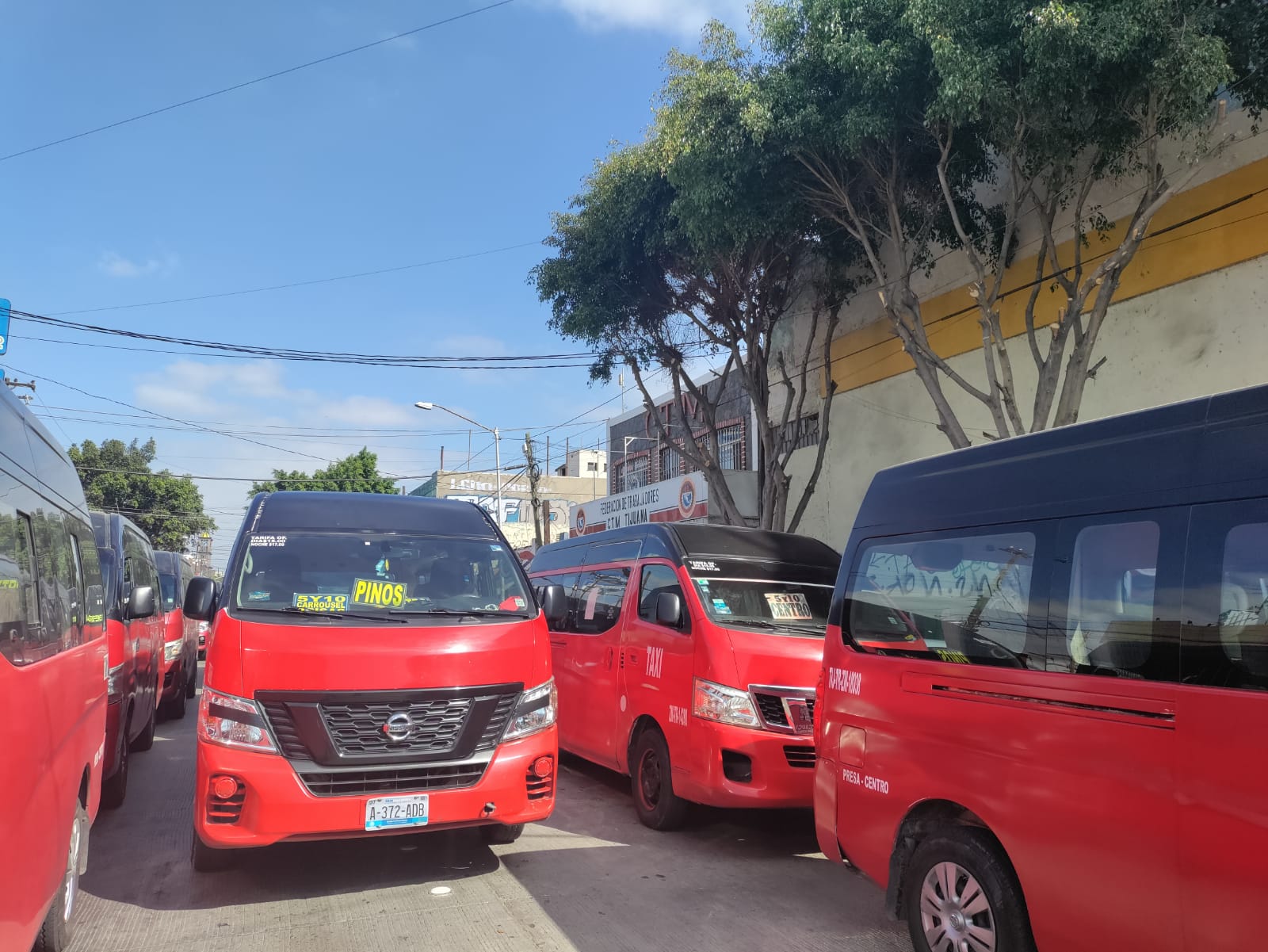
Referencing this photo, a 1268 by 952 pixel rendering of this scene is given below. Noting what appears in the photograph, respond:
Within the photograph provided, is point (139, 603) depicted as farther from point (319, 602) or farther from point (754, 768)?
point (754, 768)

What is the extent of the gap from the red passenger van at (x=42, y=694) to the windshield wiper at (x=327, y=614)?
0.91 meters

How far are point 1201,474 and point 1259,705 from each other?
2.50 ft

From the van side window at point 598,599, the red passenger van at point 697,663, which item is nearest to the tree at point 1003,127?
the red passenger van at point 697,663

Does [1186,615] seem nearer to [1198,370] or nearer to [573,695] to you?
[573,695]

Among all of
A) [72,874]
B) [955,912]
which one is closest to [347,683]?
[72,874]

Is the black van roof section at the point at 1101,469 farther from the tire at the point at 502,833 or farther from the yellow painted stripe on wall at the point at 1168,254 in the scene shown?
the yellow painted stripe on wall at the point at 1168,254

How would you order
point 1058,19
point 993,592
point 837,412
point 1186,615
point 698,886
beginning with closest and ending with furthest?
point 1186,615
point 993,592
point 698,886
point 1058,19
point 837,412

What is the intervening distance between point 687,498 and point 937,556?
612 inches

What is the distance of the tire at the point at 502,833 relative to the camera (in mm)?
5840

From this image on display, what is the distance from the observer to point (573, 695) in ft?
28.2

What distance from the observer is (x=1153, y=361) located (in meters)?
10.5

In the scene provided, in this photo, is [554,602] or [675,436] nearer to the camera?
[554,602]

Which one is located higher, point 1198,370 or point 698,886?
point 1198,370

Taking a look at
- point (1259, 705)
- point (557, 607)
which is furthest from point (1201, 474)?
point (557, 607)
